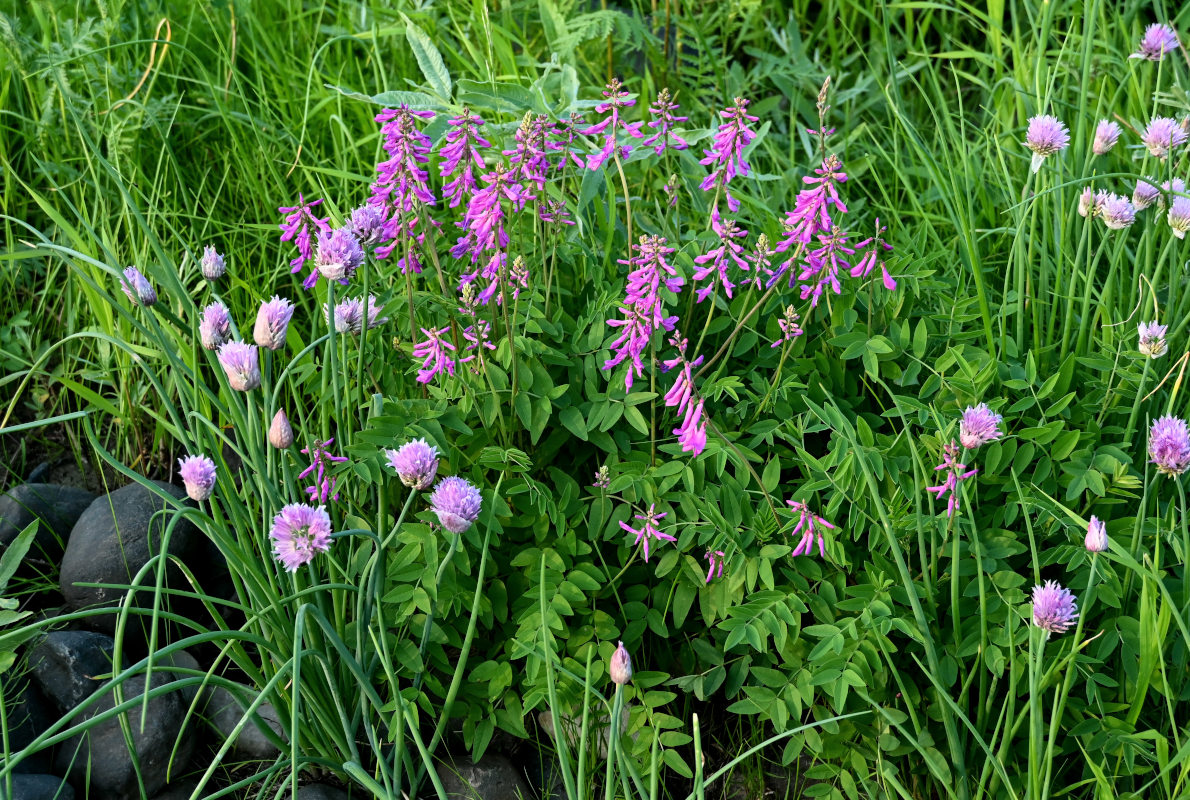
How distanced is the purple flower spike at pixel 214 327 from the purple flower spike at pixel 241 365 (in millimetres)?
104

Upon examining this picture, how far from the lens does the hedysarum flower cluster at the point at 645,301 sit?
1.81 metres

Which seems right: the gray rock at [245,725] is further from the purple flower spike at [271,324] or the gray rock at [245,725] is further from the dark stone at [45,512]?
the purple flower spike at [271,324]

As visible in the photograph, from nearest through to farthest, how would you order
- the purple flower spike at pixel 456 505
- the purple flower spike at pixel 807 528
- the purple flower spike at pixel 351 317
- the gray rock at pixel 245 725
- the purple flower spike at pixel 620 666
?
the purple flower spike at pixel 620 666 < the purple flower spike at pixel 456 505 < the purple flower spike at pixel 807 528 < the purple flower spike at pixel 351 317 < the gray rock at pixel 245 725

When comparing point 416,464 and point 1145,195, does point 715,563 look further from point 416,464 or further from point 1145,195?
point 1145,195

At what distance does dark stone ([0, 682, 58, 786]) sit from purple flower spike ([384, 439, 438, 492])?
0.94 meters

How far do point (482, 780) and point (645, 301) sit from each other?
36.0 inches

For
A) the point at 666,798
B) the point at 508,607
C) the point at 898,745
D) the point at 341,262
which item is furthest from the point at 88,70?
the point at 898,745

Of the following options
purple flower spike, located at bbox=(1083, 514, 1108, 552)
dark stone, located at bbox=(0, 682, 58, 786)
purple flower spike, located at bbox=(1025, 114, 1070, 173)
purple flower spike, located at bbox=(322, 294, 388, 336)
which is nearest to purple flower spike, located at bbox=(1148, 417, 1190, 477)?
purple flower spike, located at bbox=(1083, 514, 1108, 552)

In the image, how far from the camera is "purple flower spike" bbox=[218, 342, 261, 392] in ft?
5.19

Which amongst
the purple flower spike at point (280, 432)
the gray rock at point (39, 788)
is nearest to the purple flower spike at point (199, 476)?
the purple flower spike at point (280, 432)

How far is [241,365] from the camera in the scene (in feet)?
5.20

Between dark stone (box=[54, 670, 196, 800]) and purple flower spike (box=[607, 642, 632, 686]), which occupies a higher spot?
purple flower spike (box=[607, 642, 632, 686])

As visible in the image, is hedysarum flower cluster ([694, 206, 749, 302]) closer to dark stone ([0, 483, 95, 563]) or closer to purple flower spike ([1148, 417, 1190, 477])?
purple flower spike ([1148, 417, 1190, 477])

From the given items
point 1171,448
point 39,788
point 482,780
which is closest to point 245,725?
point 39,788
